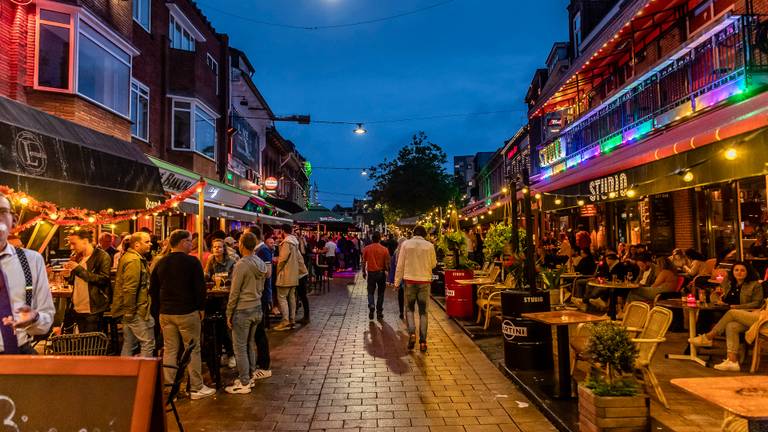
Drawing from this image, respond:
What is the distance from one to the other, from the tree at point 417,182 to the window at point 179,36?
17.7 metres

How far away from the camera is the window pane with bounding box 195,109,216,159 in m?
17.6

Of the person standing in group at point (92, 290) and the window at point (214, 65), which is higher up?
the window at point (214, 65)

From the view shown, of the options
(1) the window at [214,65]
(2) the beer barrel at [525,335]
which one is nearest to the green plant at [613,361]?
(2) the beer barrel at [525,335]

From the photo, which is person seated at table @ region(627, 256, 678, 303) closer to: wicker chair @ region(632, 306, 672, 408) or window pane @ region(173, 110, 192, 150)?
wicker chair @ region(632, 306, 672, 408)

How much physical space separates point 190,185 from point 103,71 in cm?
455

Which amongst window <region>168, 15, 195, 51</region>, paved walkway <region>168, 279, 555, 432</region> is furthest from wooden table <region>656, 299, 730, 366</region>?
window <region>168, 15, 195, 51</region>

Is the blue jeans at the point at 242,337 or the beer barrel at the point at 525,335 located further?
the beer barrel at the point at 525,335

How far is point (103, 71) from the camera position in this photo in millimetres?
12047

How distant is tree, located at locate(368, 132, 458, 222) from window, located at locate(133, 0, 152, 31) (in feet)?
67.8

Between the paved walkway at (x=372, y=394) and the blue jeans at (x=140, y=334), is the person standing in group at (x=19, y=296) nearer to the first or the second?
the paved walkway at (x=372, y=394)

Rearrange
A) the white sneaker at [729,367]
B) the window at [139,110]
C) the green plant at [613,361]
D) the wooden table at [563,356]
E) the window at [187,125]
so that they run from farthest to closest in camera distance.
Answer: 1. the window at [187,125]
2. the window at [139,110]
3. the white sneaker at [729,367]
4. the wooden table at [563,356]
5. the green plant at [613,361]

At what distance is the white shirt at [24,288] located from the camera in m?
3.10

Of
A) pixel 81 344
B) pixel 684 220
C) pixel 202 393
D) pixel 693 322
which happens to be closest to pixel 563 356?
pixel 693 322

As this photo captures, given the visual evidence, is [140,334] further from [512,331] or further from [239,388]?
[512,331]
